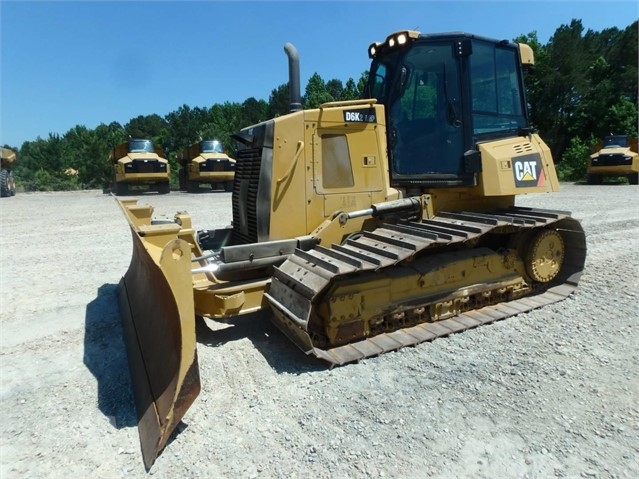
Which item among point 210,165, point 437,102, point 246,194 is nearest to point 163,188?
point 210,165

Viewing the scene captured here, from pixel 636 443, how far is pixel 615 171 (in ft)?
70.9

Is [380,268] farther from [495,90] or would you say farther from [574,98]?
[574,98]

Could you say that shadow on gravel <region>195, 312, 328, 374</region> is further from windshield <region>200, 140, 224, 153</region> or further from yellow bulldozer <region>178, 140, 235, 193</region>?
windshield <region>200, 140, 224, 153</region>

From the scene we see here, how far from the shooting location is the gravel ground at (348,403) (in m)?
2.47

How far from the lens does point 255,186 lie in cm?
442

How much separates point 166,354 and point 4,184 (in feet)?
80.0

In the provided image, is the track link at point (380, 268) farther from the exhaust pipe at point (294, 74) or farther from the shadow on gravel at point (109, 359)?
the exhaust pipe at point (294, 74)

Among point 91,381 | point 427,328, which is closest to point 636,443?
point 427,328

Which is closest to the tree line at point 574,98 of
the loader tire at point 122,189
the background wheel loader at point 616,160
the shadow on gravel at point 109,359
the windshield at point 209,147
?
the background wheel loader at point 616,160

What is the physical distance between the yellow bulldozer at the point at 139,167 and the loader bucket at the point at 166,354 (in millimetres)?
19108

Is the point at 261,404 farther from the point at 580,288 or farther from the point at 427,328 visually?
the point at 580,288

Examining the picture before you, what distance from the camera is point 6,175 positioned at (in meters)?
22.1

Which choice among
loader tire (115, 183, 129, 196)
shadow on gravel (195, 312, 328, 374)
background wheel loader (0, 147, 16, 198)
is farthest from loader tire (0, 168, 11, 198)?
shadow on gravel (195, 312, 328, 374)

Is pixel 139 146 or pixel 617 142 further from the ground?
pixel 139 146
